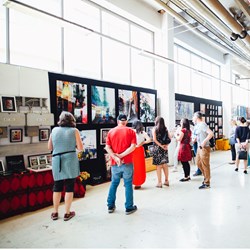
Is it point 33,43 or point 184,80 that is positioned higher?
point 184,80

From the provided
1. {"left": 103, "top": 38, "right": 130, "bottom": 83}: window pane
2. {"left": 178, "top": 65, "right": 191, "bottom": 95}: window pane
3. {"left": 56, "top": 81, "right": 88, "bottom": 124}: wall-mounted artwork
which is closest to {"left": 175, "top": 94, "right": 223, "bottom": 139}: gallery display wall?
{"left": 178, "top": 65, "right": 191, "bottom": 95}: window pane

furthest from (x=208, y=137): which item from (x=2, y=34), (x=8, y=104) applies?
(x=2, y=34)

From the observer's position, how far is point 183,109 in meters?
8.86

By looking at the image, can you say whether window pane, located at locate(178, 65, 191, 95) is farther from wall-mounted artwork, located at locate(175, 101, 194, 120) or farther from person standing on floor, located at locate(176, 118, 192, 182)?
person standing on floor, located at locate(176, 118, 192, 182)

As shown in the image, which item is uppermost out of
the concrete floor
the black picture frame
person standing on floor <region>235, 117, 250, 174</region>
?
the black picture frame

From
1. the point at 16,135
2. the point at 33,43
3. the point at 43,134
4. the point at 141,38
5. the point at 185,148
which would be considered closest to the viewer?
the point at 16,135

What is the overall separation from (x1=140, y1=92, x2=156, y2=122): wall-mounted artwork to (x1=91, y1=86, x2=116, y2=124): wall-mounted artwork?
4.08 ft

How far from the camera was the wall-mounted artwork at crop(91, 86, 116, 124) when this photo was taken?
5.39m

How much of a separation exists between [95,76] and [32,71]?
1.93 metres

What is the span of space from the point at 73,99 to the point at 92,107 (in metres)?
0.57

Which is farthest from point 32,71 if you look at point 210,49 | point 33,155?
point 210,49

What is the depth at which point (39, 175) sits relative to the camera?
369 centimetres

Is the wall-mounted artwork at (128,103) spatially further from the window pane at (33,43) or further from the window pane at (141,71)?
the window pane at (33,43)

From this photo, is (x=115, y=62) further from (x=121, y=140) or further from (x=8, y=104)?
(x=121, y=140)
